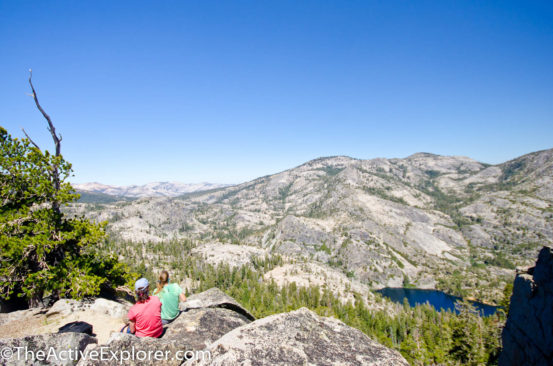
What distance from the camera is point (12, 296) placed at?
1933 cm

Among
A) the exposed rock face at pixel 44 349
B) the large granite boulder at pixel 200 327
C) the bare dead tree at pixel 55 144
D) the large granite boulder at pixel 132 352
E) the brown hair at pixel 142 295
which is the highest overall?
the bare dead tree at pixel 55 144

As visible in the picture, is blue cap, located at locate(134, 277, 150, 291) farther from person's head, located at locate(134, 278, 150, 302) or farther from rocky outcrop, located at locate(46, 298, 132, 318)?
rocky outcrop, located at locate(46, 298, 132, 318)

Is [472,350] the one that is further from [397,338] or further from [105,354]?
[397,338]

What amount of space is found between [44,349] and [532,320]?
704 inches

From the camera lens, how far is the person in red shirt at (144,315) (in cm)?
977

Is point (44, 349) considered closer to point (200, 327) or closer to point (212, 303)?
point (200, 327)

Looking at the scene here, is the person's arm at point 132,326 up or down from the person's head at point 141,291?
down

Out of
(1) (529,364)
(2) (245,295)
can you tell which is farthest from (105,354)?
(2) (245,295)

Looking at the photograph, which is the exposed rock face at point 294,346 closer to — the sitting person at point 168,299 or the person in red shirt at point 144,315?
the person in red shirt at point 144,315

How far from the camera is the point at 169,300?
1220 cm

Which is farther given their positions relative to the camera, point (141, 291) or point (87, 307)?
point (87, 307)

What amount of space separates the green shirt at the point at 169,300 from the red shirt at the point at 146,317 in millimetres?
1980

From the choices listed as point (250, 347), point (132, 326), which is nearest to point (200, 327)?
point (132, 326)

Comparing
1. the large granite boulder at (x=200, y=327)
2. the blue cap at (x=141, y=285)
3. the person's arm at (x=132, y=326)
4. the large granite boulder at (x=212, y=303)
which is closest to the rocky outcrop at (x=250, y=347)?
the large granite boulder at (x=200, y=327)
